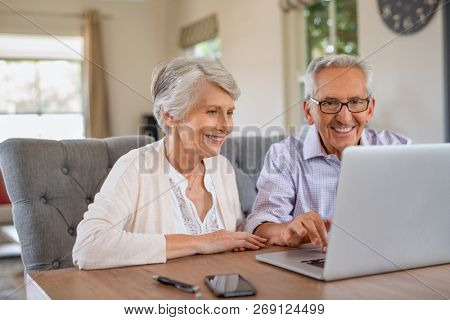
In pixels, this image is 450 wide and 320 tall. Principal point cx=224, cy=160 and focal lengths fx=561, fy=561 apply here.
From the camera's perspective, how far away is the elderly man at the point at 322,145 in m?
1.69

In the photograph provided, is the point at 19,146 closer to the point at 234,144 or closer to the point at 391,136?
the point at 234,144

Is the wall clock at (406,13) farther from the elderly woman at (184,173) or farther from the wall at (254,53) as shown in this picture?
the elderly woman at (184,173)

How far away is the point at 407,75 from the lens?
12.5ft

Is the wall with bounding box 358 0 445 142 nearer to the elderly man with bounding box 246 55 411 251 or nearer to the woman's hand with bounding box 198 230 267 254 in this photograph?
the elderly man with bounding box 246 55 411 251

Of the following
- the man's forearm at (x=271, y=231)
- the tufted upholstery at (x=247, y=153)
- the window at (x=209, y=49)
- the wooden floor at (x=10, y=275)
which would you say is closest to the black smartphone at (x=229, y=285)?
the man's forearm at (x=271, y=231)

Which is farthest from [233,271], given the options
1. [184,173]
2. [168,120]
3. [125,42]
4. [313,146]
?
[125,42]

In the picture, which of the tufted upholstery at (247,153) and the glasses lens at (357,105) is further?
the tufted upholstery at (247,153)

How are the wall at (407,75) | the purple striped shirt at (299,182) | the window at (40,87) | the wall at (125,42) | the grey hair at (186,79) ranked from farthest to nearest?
the wall at (125,42), the window at (40,87), the wall at (407,75), the purple striped shirt at (299,182), the grey hair at (186,79)

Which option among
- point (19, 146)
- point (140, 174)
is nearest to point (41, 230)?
point (19, 146)

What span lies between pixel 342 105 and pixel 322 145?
0.14 meters

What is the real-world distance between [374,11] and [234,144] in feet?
7.82

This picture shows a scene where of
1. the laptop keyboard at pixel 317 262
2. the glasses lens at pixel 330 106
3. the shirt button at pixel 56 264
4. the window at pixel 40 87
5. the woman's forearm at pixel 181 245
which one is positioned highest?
the window at pixel 40 87

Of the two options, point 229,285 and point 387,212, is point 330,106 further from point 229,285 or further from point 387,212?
point 229,285

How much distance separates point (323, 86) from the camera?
1.71 m
